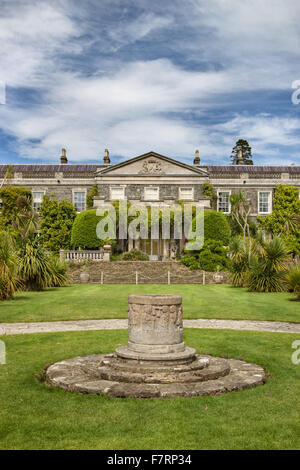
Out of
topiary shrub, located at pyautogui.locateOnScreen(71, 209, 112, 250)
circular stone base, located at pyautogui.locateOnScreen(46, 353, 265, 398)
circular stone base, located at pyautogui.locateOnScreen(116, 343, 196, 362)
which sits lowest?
circular stone base, located at pyautogui.locateOnScreen(46, 353, 265, 398)

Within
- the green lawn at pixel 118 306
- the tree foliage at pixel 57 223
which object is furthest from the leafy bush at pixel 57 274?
the tree foliage at pixel 57 223

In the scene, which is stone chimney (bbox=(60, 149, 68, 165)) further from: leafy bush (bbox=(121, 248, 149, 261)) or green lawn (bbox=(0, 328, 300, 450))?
green lawn (bbox=(0, 328, 300, 450))

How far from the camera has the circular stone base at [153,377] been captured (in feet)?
19.4

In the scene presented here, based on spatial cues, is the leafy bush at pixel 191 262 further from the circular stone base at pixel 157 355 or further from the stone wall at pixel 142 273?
the circular stone base at pixel 157 355

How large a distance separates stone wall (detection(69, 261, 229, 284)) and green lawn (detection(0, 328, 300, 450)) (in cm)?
1873

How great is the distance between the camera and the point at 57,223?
40531 millimetres

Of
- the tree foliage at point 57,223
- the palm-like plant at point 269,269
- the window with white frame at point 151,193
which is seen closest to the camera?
the palm-like plant at point 269,269

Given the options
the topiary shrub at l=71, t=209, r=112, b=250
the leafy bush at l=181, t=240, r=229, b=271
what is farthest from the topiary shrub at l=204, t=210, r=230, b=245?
the topiary shrub at l=71, t=209, r=112, b=250

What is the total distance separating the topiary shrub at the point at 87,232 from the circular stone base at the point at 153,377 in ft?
98.3

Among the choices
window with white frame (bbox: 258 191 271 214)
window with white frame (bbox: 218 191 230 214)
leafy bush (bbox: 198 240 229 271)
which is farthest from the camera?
window with white frame (bbox: 218 191 230 214)

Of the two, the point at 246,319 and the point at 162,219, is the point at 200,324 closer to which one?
the point at 246,319

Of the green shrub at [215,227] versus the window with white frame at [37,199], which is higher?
the window with white frame at [37,199]

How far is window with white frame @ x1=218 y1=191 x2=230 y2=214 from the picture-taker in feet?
146

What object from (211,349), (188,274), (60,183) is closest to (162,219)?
(188,274)
